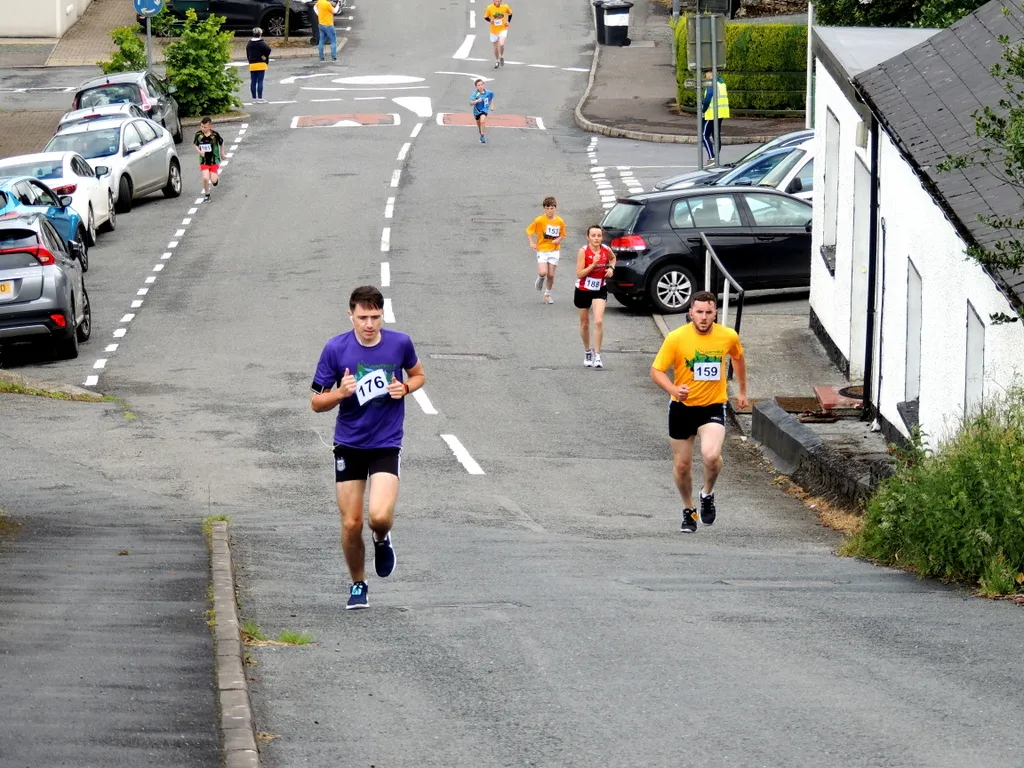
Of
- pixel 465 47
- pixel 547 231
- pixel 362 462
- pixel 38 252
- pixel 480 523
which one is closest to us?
pixel 362 462

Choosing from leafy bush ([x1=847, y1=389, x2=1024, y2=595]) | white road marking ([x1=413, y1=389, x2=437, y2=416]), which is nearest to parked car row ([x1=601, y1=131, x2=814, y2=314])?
white road marking ([x1=413, y1=389, x2=437, y2=416])

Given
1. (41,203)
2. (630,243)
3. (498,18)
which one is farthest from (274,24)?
(630,243)

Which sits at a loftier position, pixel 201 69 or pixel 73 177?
pixel 201 69

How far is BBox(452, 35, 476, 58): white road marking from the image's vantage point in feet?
171

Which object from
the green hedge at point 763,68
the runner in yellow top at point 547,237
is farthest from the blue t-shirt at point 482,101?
the runner in yellow top at point 547,237

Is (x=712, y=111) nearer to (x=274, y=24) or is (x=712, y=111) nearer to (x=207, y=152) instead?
(x=207, y=152)

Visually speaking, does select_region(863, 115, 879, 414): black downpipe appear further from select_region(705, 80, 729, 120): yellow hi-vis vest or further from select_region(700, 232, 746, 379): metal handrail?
select_region(705, 80, 729, 120): yellow hi-vis vest

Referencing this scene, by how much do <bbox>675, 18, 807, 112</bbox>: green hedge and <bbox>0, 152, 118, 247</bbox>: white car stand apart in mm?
15699

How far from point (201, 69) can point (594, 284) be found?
23.9m

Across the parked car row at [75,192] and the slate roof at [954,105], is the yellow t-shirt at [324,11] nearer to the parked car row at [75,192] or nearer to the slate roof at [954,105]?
the parked car row at [75,192]

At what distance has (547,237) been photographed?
2447 centimetres

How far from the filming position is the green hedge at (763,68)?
4100cm

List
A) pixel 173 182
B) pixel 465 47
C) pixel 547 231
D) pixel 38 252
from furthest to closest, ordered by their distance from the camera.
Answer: pixel 465 47 < pixel 173 182 < pixel 547 231 < pixel 38 252

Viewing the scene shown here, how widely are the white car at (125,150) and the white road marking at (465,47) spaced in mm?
18776
